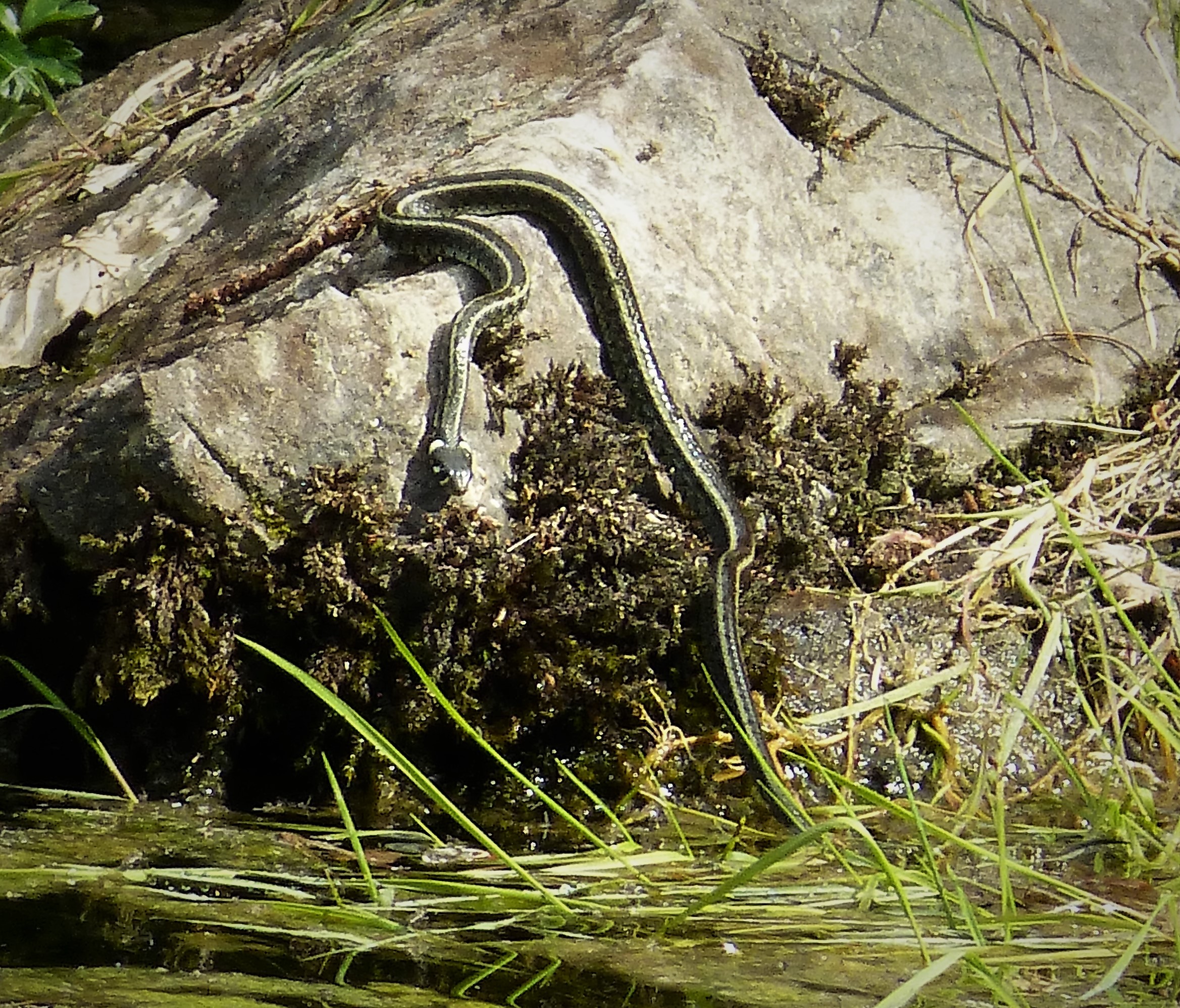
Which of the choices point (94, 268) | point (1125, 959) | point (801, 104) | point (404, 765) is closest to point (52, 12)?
point (94, 268)

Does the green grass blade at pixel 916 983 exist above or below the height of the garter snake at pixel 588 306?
below

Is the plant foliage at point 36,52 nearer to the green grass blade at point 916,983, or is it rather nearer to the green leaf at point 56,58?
the green leaf at point 56,58

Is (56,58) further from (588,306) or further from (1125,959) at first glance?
(1125,959)

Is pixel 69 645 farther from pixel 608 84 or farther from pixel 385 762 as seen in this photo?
pixel 608 84

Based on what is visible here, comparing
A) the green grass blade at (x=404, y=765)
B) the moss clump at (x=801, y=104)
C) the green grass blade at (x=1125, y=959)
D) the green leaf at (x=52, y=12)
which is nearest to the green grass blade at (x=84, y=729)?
the green grass blade at (x=404, y=765)

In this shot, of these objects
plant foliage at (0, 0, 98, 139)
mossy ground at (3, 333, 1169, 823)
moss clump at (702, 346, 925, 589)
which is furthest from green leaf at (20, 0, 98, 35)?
moss clump at (702, 346, 925, 589)

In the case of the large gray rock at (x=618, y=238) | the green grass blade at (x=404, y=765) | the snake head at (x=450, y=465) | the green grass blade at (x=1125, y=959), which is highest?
the large gray rock at (x=618, y=238)

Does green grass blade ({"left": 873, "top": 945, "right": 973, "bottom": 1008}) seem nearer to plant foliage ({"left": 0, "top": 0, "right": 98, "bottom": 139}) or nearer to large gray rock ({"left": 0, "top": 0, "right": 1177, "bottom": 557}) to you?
large gray rock ({"left": 0, "top": 0, "right": 1177, "bottom": 557})
